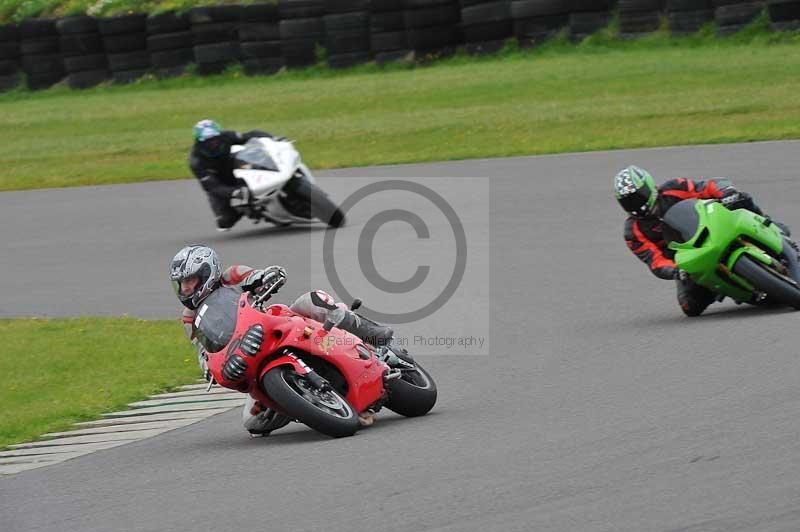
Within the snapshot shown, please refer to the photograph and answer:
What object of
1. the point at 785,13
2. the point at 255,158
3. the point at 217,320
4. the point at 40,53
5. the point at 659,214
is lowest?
the point at 40,53

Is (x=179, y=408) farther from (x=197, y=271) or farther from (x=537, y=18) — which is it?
(x=537, y=18)

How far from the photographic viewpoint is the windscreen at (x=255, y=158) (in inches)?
614

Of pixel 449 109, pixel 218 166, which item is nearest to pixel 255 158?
pixel 218 166

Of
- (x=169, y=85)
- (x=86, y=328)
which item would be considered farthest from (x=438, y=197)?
(x=169, y=85)

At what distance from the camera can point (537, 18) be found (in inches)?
1037

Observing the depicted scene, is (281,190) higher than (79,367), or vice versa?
(79,367)

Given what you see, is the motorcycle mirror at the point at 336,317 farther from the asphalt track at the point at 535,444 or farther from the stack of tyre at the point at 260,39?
the stack of tyre at the point at 260,39

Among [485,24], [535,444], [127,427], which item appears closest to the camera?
[535,444]

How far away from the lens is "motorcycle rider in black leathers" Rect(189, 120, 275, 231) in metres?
15.8

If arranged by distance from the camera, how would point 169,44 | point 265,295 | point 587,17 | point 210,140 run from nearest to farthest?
1. point 265,295
2. point 210,140
3. point 587,17
4. point 169,44

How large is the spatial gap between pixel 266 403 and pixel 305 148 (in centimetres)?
1559

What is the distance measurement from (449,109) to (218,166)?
28.0 ft

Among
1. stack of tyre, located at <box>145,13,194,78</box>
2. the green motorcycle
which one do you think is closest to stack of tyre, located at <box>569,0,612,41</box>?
stack of tyre, located at <box>145,13,194,78</box>

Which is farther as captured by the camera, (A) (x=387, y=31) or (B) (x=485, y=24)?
(A) (x=387, y=31)
